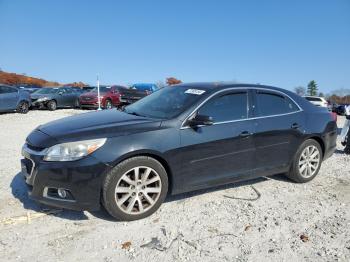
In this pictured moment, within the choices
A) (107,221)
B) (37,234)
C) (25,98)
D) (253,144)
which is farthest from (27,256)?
(25,98)

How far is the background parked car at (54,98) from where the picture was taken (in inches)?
787

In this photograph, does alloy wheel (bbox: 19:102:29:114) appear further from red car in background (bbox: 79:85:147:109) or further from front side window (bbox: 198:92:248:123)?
front side window (bbox: 198:92:248:123)

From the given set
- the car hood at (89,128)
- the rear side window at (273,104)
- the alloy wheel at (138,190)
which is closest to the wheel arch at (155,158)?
the alloy wheel at (138,190)

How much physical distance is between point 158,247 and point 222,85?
2.53m

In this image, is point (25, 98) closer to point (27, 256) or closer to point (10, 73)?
point (27, 256)

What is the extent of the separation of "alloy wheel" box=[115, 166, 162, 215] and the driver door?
41cm

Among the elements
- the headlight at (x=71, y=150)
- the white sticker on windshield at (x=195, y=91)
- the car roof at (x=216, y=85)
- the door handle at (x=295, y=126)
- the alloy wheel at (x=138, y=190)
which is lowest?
the alloy wheel at (x=138, y=190)

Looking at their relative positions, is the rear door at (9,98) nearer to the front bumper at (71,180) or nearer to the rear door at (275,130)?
the front bumper at (71,180)

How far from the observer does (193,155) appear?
175 inches

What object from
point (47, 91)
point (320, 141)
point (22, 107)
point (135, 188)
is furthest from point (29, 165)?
point (47, 91)

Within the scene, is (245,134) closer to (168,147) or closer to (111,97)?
(168,147)

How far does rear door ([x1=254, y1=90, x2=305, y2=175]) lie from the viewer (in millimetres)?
5128

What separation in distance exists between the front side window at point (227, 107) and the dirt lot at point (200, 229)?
1.13 m

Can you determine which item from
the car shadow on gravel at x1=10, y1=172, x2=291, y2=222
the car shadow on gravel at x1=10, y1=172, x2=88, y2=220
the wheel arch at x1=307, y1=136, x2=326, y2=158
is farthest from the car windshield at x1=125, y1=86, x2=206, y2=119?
the wheel arch at x1=307, y1=136, x2=326, y2=158
